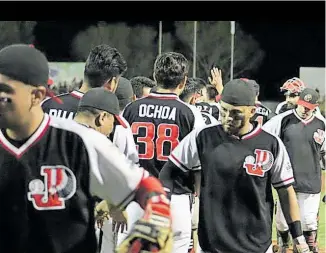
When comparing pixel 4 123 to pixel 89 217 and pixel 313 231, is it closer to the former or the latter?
pixel 89 217

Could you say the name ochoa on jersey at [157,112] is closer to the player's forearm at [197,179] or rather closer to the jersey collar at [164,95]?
the jersey collar at [164,95]

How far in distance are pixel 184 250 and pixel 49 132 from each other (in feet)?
7.32

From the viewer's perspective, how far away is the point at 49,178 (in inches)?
83.6

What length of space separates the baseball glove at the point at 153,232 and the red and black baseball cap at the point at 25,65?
0.45 metres

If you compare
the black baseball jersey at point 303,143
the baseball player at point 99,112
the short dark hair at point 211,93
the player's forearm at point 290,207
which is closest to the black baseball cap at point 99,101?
the baseball player at point 99,112

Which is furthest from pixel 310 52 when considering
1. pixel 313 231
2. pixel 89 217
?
pixel 89 217

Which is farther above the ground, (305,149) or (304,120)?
(304,120)

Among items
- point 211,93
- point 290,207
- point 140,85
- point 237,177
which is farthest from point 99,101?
point 211,93

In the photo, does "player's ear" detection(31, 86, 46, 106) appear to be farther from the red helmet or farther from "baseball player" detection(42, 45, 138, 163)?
the red helmet

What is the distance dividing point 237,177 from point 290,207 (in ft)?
0.94

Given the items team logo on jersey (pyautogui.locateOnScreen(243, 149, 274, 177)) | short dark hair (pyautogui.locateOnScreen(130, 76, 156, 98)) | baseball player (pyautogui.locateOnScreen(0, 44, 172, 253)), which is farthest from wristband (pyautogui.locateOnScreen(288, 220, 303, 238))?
short dark hair (pyautogui.locateOnScreen(130, 76, 156, 98))

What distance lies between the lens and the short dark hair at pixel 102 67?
372 centimetres

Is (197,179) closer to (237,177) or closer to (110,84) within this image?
(237,177)

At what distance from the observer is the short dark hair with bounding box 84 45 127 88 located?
372 centimetres
